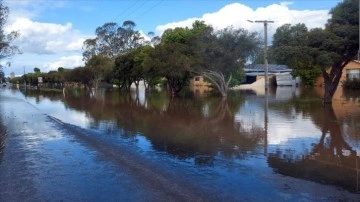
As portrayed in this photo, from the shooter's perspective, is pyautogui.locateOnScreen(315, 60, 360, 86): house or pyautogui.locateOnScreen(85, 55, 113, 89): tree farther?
pyautogui.locateOnScreen(85, 55, 113, 89): tree

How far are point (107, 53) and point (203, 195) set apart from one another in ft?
305

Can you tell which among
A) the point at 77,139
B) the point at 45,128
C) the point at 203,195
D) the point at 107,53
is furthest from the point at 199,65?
the point at 107,53

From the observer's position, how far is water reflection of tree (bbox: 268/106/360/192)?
8.14 metres

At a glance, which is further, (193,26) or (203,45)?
(193,26)

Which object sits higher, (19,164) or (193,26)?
(193,26)

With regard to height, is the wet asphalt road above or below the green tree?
below

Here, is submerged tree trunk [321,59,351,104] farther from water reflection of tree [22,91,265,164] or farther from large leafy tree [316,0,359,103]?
water reflection of tree [22,91,265,164]

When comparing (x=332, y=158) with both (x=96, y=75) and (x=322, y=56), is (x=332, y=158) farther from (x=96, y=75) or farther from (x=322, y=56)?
(x=96, y=75)

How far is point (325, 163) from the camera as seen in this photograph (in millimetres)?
9672

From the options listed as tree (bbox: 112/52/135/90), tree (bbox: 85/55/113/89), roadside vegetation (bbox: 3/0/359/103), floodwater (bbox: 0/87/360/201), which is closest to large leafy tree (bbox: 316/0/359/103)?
roadside vegetation (bbox: 3/0/359/103)

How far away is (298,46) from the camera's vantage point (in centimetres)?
2595

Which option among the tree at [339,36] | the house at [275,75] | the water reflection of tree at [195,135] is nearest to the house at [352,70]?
the house at [275,75]

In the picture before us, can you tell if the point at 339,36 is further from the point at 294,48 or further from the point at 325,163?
the point at 325,163

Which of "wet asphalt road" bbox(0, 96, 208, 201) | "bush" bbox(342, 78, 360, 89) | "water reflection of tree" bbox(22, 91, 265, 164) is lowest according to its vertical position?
"water reflection of tree" bbox(22, 91, 265, 164)
